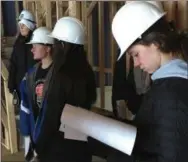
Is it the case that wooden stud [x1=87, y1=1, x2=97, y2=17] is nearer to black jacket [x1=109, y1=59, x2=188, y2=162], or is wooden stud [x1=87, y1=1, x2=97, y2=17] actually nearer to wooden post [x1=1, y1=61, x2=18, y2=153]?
wooden post [x1=1, y1=61, x2=18, y2=153]

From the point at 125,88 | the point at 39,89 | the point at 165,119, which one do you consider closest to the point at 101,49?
the point at 125,88

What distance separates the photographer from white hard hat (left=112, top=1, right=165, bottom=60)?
854mm

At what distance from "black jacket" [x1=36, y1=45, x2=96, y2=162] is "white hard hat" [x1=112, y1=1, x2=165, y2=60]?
50 centimetres

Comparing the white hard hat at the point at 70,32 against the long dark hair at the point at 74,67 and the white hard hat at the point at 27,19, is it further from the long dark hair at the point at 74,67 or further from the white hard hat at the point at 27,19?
the white hard hat at the point at 27,19

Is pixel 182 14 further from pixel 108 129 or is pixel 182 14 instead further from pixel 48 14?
pixel 108 129

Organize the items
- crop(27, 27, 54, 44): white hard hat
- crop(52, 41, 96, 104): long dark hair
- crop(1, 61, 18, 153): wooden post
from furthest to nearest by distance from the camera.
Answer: crop(1, 61, 18, 153): wooden post, crop(27, 27, 54, 44): white hard hat, crop(52, 41, 96, 104): long dark hair

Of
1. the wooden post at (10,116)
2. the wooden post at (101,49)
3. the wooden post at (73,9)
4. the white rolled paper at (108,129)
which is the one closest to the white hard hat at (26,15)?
the wooden post at (73,9)

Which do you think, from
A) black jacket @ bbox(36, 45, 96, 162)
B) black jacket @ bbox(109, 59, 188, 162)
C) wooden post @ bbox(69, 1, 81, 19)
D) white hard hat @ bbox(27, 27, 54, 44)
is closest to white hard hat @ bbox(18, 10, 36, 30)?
wooden post @ bbox(69, 1, 81, 19)

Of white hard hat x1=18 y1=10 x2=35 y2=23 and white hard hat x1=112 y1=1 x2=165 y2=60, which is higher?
white hard hat x1=18 y1=10 x2=35 y2=23

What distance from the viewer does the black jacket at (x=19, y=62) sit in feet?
7.28

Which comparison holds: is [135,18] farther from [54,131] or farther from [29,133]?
[29,133]

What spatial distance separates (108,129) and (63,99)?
1.85 feet

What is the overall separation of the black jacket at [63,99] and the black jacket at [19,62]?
82 centimetres

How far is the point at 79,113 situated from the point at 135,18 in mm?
283
